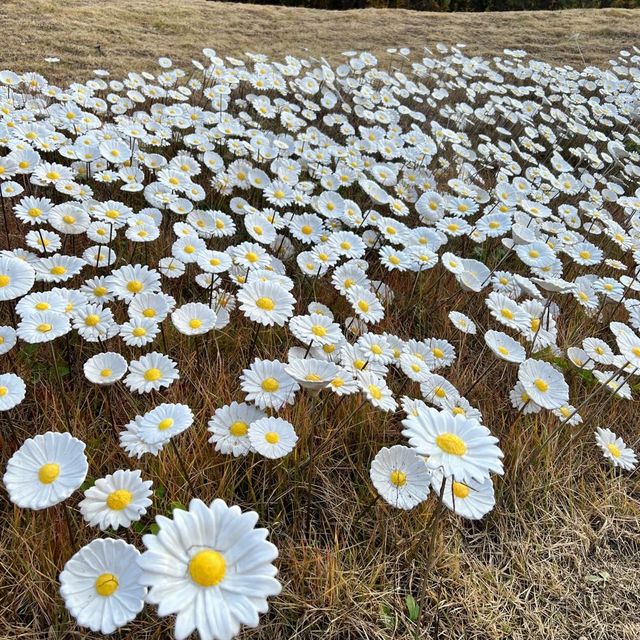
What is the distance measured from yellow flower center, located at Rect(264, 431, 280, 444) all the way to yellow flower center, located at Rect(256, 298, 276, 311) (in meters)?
0.55

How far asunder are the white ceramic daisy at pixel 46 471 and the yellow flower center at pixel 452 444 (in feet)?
2.82

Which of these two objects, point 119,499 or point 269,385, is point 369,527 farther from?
point 119,499

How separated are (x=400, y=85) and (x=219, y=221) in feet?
14.1

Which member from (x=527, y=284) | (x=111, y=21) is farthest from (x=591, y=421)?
(x=111, y=21)

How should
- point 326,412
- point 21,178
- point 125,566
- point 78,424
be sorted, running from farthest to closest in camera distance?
1. point 21,178
2. point 326,412
3. point 78,424
4. point 125,566

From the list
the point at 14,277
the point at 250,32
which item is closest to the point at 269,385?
the point at 14,277

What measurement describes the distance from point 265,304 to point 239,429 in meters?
0.52

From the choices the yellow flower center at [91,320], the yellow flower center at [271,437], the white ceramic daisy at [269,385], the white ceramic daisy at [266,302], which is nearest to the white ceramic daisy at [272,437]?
the yellow flower center at [271,437]

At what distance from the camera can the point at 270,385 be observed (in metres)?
1.77

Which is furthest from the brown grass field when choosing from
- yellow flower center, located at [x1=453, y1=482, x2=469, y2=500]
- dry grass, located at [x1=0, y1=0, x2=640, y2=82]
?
dry grass, located at [x1=0, y1=0, x2=640, y2=82]

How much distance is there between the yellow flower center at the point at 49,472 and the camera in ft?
4.05

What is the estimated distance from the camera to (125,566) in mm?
1098

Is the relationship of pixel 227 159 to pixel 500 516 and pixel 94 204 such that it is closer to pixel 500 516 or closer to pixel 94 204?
pixel 94 204

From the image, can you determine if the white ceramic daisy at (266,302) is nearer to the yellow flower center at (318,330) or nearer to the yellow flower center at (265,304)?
the yellow flower center at (265,304)
